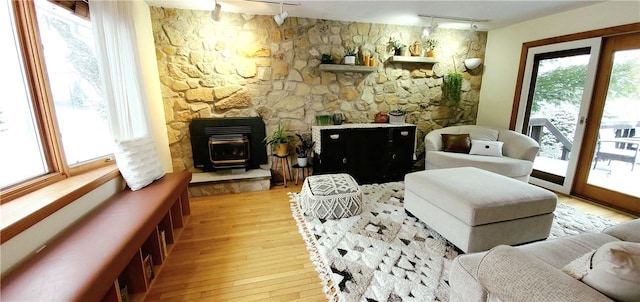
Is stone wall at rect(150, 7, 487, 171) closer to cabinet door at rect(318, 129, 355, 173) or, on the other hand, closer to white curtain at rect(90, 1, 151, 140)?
cabinet door at rect(318, 129, 355, 173)

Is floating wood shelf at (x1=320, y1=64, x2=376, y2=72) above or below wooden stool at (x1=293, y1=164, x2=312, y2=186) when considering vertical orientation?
above

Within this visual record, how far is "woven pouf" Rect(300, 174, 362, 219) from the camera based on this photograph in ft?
8.06

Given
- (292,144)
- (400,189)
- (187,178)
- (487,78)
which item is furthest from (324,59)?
(487,78)

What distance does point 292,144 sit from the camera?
3.68 metres

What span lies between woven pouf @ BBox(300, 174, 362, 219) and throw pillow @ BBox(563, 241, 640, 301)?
174cm

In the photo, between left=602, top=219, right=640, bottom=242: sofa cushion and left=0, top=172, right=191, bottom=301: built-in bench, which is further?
left=602, top=219, right=640, bottom=242: sofa cushion

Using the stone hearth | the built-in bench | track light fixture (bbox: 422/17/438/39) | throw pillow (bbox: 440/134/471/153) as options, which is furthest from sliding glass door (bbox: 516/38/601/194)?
the built-in bench

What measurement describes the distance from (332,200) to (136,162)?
1741 mm

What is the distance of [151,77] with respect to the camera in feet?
9.35

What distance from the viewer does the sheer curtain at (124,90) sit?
1942mm

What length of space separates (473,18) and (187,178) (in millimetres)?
4100

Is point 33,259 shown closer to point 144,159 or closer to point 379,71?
point 144,159

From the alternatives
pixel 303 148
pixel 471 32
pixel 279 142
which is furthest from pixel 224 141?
pixel 471 32

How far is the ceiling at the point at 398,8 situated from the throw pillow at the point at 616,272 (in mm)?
2811
